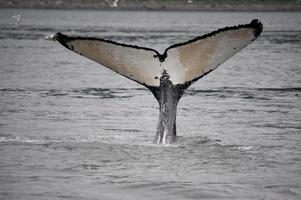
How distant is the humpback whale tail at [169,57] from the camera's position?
416 inches

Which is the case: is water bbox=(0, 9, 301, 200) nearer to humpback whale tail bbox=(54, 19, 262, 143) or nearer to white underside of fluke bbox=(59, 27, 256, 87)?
humpback whale tail bbox=(54, 19, 262, 143)

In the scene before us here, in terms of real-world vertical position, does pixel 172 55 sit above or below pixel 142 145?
above

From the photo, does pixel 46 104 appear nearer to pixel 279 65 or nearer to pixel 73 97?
pixel 73 97

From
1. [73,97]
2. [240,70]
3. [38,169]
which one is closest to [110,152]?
[38,169]

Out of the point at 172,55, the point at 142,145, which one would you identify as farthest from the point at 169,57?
the point at 142,145

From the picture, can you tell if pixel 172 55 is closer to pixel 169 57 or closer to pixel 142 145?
pixel 169 57

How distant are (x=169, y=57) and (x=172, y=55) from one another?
59mm

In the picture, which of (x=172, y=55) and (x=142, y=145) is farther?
(x=142, y=145)

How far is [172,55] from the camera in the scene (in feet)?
35.6

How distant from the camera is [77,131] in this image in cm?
1395

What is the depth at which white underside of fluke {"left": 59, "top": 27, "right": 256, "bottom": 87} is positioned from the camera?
34.8ft

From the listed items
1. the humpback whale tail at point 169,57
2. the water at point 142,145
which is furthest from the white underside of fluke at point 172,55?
the water at point 142,145

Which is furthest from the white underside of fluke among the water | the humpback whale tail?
the water

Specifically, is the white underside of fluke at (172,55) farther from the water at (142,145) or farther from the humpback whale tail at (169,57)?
the water at (142,145)
